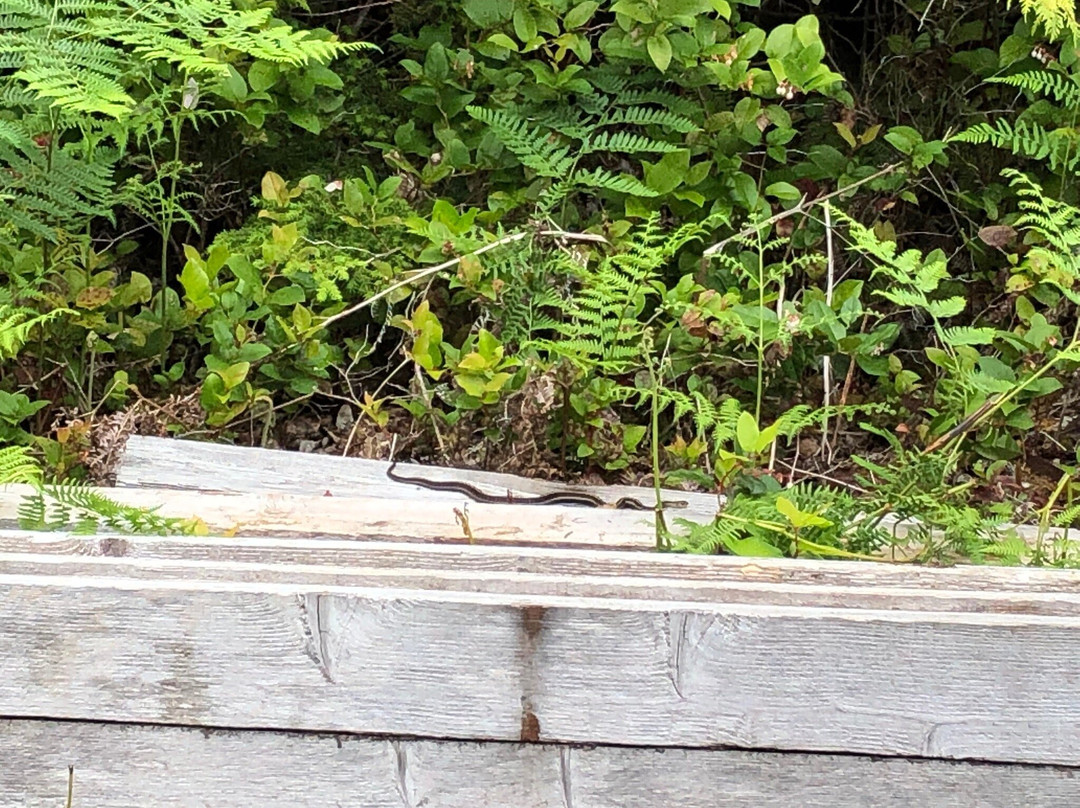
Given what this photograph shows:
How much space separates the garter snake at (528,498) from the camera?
1862 millimetres

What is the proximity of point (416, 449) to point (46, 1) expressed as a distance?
1.36m

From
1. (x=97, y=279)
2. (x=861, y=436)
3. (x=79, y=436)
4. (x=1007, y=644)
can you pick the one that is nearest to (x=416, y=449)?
(x=79, y=436)

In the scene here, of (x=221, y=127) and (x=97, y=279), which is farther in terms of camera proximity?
(x=221, y=127)

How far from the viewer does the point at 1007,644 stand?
40.7 inches

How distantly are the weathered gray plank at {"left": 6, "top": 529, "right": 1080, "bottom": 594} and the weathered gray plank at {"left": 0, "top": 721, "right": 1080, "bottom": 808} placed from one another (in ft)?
0.83

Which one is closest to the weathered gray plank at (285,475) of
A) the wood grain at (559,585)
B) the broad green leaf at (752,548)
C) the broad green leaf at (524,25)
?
the broad green leaf at (752,548)

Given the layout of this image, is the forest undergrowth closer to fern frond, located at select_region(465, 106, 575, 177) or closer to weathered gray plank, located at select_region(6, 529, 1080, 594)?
fern frond, located at select_region(465, 106, 575, 177)

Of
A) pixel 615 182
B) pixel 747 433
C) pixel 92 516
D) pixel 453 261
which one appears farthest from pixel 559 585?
pixel 615 182

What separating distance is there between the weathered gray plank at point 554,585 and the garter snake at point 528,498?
661mm

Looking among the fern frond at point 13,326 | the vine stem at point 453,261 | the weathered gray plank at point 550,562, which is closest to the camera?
the weathered gray plank at point 550,562

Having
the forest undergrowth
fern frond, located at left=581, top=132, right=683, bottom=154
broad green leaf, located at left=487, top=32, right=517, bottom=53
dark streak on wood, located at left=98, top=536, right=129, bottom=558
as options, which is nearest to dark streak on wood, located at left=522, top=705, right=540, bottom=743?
dark streak on wood, located at left=98, top=536, right=129, bottom=558

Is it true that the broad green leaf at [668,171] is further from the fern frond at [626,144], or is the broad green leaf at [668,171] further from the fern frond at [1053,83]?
the fern frond at [1053,83]

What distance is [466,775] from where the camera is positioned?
3.54 ft

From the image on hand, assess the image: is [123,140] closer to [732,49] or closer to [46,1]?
[46,1]
